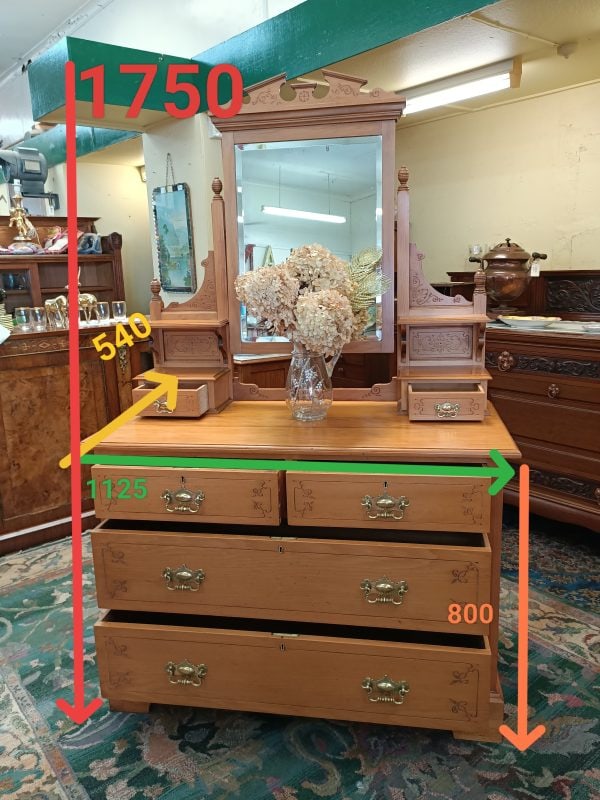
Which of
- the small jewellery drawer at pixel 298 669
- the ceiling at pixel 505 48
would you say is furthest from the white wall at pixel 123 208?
the small jewellery drawer at pixel 298 669

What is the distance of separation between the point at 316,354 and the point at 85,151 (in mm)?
4265

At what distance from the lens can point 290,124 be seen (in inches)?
74.7

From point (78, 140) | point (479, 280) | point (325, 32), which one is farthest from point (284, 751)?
point (78, 140)

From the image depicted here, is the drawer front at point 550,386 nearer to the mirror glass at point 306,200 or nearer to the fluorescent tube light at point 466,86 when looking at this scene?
the mirror glass at point 306,200

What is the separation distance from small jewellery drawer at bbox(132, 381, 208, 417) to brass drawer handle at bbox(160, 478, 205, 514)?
11.6 inches

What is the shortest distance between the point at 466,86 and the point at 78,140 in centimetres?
355

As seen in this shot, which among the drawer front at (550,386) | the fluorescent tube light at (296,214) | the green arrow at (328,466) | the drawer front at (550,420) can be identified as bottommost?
the drawer front at (550,420)

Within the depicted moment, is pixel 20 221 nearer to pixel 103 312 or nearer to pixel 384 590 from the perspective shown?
pixel 103 312

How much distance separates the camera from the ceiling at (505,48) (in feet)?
7.21

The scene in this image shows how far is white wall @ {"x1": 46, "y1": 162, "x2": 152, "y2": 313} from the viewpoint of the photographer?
575cm

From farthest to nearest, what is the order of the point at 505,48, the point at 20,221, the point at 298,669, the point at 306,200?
the point at 20,221, the point at 505,48, the point at 306,200, the point at 298,669

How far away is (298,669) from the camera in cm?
168

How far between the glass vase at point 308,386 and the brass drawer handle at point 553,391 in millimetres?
1337

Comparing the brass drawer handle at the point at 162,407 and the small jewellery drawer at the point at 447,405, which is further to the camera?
the brass drawer handle at the point at 162,407
